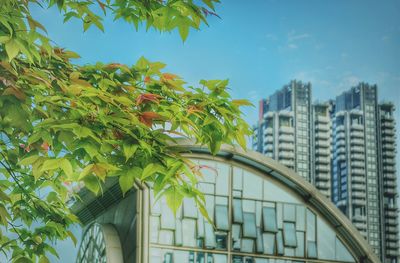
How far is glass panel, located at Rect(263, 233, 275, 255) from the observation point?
55.0ft

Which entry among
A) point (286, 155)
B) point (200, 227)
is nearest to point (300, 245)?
point (200, 227)

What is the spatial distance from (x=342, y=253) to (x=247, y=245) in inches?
89.3

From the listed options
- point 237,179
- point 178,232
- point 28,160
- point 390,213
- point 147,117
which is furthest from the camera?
point 390,213

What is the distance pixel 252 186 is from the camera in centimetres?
1698

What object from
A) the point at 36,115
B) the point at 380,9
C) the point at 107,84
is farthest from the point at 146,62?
the point at 380,9

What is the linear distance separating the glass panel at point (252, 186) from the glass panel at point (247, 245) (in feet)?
3.01

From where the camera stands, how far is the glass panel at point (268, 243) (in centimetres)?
1675

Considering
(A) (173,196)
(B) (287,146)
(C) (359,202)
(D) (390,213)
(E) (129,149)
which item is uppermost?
(B) (287,146)

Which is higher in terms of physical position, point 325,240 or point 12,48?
point 325,240

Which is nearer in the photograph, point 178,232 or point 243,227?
point 178,232

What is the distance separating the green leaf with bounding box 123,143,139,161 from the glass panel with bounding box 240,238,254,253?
12.3 meters

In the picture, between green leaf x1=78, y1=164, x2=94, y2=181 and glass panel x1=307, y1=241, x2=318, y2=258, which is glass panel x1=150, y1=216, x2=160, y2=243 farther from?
green leaf x1=78, y1=164, x2=94, y2=181

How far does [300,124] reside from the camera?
106 m

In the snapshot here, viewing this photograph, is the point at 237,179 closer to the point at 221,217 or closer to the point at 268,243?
the point at 221,217
